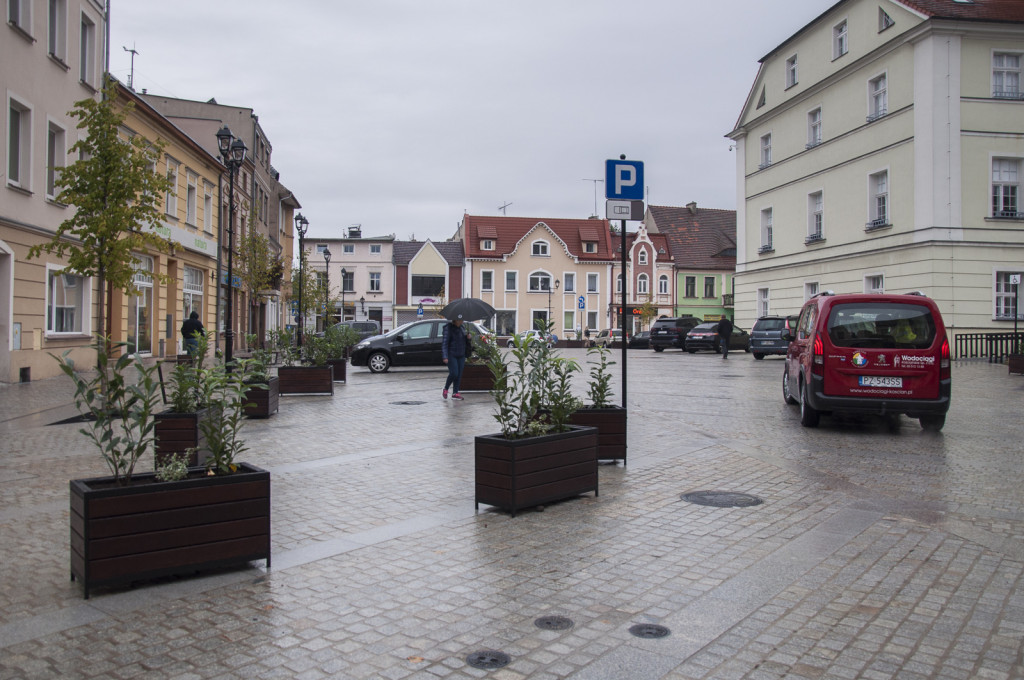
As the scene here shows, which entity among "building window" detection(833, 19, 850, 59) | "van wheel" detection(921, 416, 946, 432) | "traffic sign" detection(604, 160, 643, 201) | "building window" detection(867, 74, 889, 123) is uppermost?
"building window" detection(833, 19, 850, 59)

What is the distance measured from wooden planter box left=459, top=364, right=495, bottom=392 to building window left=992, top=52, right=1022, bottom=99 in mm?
22987

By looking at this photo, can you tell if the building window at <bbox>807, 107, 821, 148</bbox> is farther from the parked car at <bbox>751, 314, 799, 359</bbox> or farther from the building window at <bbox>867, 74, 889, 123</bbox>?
the parked car at <bbox>751, 314, 799, 359</bbox>

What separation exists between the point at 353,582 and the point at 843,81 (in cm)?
3401

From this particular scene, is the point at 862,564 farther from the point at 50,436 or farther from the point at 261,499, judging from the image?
the point at 50,436

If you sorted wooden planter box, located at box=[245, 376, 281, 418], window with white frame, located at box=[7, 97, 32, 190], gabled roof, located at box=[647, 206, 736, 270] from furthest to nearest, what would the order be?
gabled roof, located at box=[647, 206, 736, 270]
window with white frame, located at box=[7, 97, 32, 190]
wooden planter box, located at box=[245, 376, 281, 418]

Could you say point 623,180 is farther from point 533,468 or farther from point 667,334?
point 667,334

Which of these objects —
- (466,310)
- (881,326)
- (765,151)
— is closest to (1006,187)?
(765,151)

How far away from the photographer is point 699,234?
73.1 meters

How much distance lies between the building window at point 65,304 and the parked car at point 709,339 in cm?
2751

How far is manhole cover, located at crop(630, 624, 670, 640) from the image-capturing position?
3.75 meters

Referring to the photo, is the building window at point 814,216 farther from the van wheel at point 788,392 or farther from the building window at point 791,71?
the van wheel at point 788,392

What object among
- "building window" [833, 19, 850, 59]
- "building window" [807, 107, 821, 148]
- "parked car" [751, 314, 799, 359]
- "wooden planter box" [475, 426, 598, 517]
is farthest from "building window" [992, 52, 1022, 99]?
"wooden planter box" [475, 426, 598, 517]

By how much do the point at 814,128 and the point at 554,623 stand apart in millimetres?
35970

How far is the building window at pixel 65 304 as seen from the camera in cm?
1898
